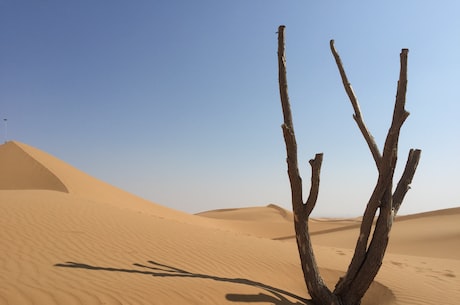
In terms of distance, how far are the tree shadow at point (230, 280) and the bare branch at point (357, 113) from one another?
2.37 m

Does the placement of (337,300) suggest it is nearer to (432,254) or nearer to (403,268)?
Result: (403,268)

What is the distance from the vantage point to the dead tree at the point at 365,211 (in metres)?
5.02

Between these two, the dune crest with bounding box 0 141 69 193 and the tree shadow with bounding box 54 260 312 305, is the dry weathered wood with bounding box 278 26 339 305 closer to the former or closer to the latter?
the tree shadow with bounding box 54 260 312 305

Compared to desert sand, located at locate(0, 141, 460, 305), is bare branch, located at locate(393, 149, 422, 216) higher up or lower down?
higher up

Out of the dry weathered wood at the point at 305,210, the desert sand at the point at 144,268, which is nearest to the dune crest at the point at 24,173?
the desert sand at the point at 144,268

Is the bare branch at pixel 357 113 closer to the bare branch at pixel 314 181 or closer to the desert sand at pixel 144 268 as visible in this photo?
the bare branch at pixel 314 181

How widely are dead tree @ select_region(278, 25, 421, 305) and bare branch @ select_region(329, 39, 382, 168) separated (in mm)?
178

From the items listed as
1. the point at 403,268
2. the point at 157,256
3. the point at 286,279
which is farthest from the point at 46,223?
the point at 403,268

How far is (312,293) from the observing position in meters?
5.23

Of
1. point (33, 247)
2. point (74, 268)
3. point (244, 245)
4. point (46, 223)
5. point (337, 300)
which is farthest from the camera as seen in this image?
point (244, 245)

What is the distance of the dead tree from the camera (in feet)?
16.5

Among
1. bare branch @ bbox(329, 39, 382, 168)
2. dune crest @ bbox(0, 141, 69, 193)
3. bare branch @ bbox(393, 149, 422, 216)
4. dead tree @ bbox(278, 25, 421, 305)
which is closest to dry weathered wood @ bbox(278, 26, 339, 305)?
dead tree @ bbox(278, 25, 421, 305)

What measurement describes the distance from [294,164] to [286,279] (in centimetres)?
248

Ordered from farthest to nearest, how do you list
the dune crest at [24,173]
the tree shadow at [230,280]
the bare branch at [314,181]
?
the dune crest at [24,173], the bare branch at [314,181], the tree shadow at [230,280]
